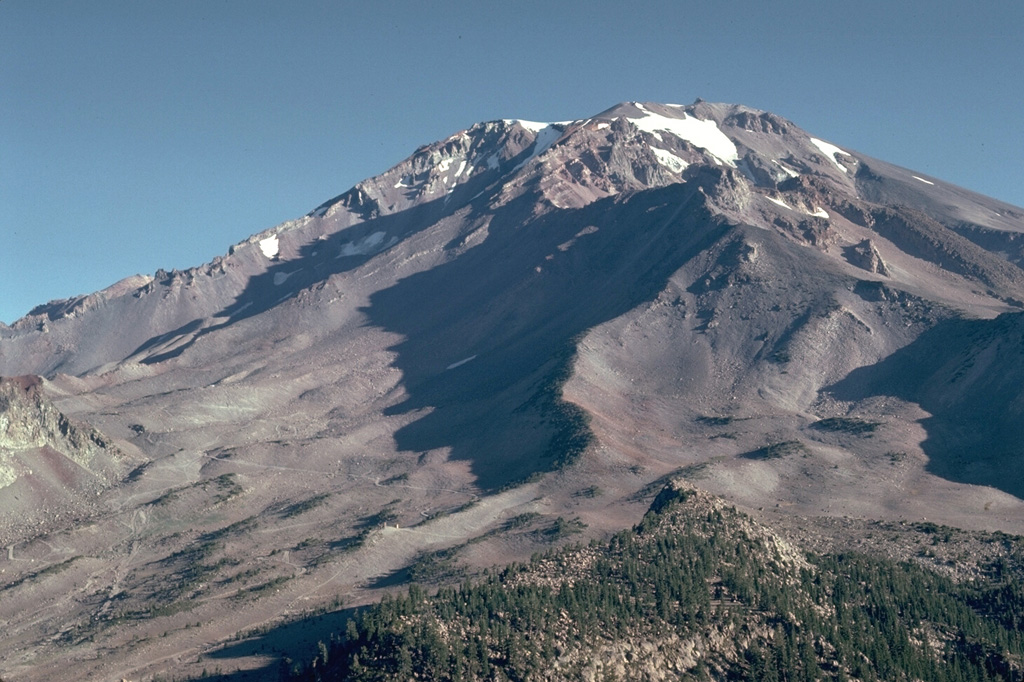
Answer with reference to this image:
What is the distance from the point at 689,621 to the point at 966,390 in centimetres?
10047

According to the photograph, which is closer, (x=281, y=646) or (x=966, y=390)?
(x=281, y=646)

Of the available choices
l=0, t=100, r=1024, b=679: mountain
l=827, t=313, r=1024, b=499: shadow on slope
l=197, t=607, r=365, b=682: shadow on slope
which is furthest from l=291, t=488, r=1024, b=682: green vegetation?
l=827, t=313, r=1024, b=499: shadow on slope

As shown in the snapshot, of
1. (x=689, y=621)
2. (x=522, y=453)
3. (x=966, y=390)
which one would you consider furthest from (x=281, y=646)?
(x=966, y=390)

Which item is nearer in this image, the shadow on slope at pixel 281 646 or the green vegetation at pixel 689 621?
the green vegetation at pixel 689 621

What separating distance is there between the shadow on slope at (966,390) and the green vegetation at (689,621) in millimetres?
59238

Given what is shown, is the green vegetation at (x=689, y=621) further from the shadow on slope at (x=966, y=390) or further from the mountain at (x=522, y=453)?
the shadow on slope at (x=966, y=390)

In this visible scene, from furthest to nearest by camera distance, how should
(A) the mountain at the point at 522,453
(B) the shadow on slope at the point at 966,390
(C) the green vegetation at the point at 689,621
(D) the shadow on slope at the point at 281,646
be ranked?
(B) the shadow on slope at the point at 966,390
(A) the mountain at the point at 522,453
(D) the shadow on slope at the point at 281,646
(C) the green vegetation at the point at 689,621

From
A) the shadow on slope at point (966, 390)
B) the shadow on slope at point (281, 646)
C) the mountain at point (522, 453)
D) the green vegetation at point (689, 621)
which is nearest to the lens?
the green vegetation at point (689, 621)

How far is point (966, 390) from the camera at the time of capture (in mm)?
153125

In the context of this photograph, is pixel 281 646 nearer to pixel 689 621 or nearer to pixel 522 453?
pixel 689 621

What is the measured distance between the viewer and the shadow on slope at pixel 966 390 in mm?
135375

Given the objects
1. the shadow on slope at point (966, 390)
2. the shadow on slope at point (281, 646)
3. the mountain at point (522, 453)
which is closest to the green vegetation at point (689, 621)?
the shadow on slope at point (281, 646)

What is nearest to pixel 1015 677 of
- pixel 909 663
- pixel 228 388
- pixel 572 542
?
pixel 909 663

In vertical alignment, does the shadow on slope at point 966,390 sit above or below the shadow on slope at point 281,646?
below
